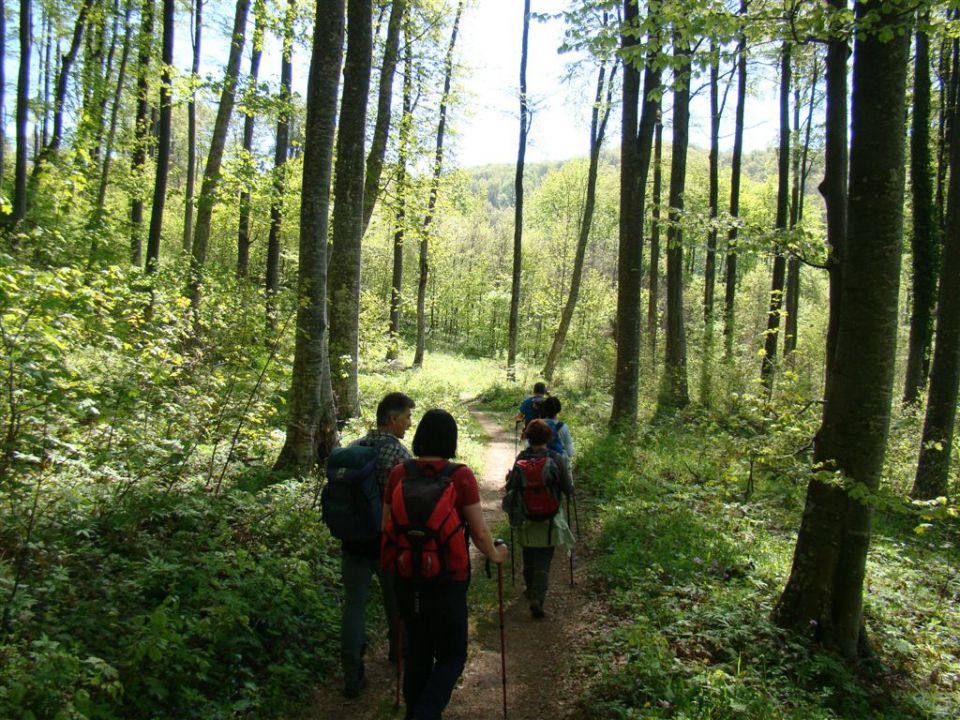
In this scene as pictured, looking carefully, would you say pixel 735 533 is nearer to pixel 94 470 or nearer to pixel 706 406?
pixel 94 470

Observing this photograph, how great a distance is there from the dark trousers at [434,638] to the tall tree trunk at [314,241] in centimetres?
449

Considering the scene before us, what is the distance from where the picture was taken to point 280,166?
1416 centimetres

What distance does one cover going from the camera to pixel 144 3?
1598 centimetres

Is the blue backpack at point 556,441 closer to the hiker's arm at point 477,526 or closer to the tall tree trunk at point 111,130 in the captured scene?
the hiker's arm at point 477,526

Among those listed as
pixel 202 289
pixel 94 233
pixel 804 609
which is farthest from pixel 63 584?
pixel 94 233

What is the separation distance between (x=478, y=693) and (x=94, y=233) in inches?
497

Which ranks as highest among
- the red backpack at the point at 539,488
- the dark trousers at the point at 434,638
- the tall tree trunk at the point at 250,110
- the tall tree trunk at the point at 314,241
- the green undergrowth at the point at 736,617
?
the tall tree trunk at the point at 250,110

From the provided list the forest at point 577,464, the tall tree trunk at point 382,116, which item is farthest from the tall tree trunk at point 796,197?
the tall tree trunk at point 382,116

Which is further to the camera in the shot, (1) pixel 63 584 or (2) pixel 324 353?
(2) pixel 324 353

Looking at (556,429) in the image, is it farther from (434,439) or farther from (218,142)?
(218,142)

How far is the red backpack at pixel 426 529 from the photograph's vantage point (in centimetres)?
340

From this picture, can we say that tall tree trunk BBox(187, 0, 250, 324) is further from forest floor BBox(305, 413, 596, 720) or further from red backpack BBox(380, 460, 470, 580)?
red backpack BBox(380, 460, 470, 580)

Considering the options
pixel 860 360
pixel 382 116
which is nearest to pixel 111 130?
pixel 382 116

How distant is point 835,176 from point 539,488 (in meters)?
4.24
